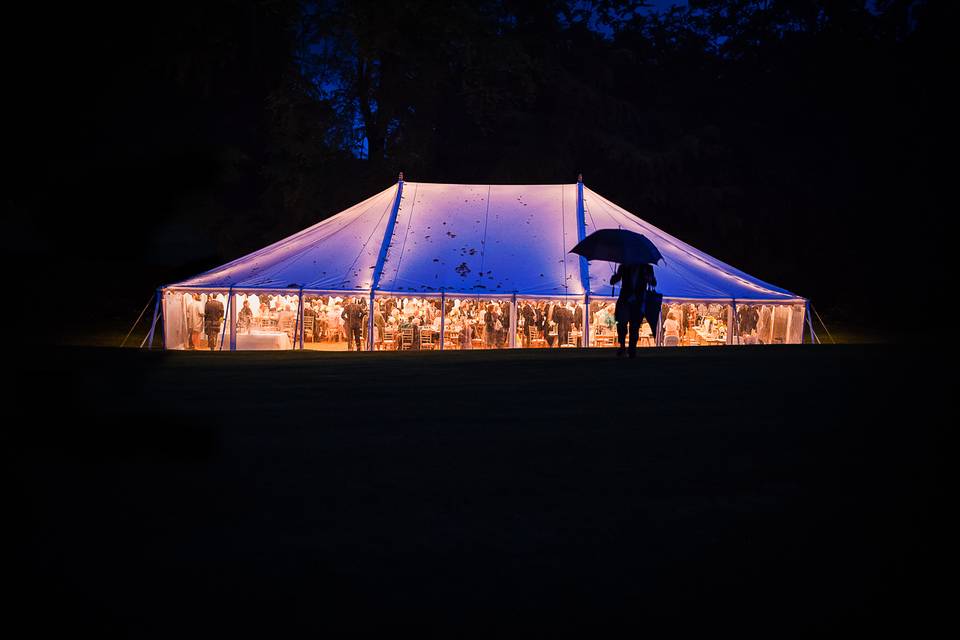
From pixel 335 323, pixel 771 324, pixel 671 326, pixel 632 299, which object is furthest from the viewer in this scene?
pixel 771 324

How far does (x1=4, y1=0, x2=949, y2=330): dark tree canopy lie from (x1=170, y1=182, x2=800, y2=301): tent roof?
620 cm

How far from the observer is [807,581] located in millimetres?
2254

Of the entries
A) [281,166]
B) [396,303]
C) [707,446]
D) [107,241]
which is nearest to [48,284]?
[107,241]

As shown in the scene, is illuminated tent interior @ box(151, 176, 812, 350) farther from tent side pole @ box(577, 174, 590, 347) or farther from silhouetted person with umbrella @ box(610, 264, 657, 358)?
silhouetted person with umbrella @ box(610, 264, 657, 358)

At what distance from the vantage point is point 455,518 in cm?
292

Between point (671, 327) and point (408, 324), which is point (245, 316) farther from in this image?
point (671, 327)

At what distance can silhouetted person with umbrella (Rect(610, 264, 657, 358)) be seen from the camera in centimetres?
1154

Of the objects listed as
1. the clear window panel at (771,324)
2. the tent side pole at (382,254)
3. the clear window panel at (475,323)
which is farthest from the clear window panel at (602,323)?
the tent side pole at (382,254)

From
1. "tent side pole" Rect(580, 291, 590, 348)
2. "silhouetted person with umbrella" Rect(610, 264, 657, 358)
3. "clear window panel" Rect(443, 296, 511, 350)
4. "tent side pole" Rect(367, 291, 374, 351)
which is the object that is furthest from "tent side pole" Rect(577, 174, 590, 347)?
"silhouetted person with umbrella" Rect(610, 264, 657, 358)

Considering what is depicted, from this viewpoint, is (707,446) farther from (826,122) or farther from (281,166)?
(826,122)

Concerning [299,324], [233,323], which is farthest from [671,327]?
[233,323]

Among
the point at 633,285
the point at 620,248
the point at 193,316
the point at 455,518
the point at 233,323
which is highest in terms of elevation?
the point at 620,248

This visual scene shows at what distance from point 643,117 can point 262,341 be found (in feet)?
62.6

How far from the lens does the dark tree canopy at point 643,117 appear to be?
28.9 meters
